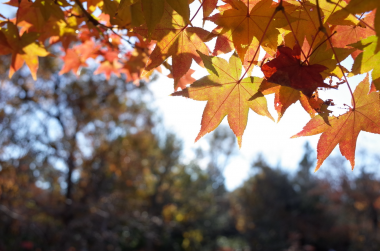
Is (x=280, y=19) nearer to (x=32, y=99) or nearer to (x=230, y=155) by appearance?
(x=32, y=99)

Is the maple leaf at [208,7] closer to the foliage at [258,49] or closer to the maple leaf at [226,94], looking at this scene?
the foliage at [258,49]

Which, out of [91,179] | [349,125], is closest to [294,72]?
[349,125]

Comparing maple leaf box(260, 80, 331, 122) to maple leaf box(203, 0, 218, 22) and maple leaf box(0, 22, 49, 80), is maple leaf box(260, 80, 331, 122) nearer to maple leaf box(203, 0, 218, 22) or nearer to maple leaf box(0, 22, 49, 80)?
maple leaf box(203, 0, 218, 22)

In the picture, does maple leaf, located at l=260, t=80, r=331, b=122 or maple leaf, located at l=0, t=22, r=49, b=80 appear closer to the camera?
maple leaf, located at l=260, t=80, r=331, b=122

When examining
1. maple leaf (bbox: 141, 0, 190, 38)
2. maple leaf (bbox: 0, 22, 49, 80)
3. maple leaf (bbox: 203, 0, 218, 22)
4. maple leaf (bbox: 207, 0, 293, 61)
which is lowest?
maple leaf (bbox: 141, 0, 190, 38)

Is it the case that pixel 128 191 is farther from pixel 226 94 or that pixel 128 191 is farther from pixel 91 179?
pixel 226 94

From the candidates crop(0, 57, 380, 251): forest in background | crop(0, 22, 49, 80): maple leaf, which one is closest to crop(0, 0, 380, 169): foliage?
crop(0, 22, 49, 80): maple leaf

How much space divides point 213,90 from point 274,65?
0.14 m

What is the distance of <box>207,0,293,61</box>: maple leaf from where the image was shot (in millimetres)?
520

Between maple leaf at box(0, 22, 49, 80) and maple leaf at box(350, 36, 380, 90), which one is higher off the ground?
maple leaf at box(0, 22, 49, 80)

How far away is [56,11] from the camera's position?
26.6 inches

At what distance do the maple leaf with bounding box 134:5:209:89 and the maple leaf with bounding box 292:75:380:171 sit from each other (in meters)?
0.29

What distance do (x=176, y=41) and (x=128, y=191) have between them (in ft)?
20.4

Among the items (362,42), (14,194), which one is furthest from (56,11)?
(14,194)
